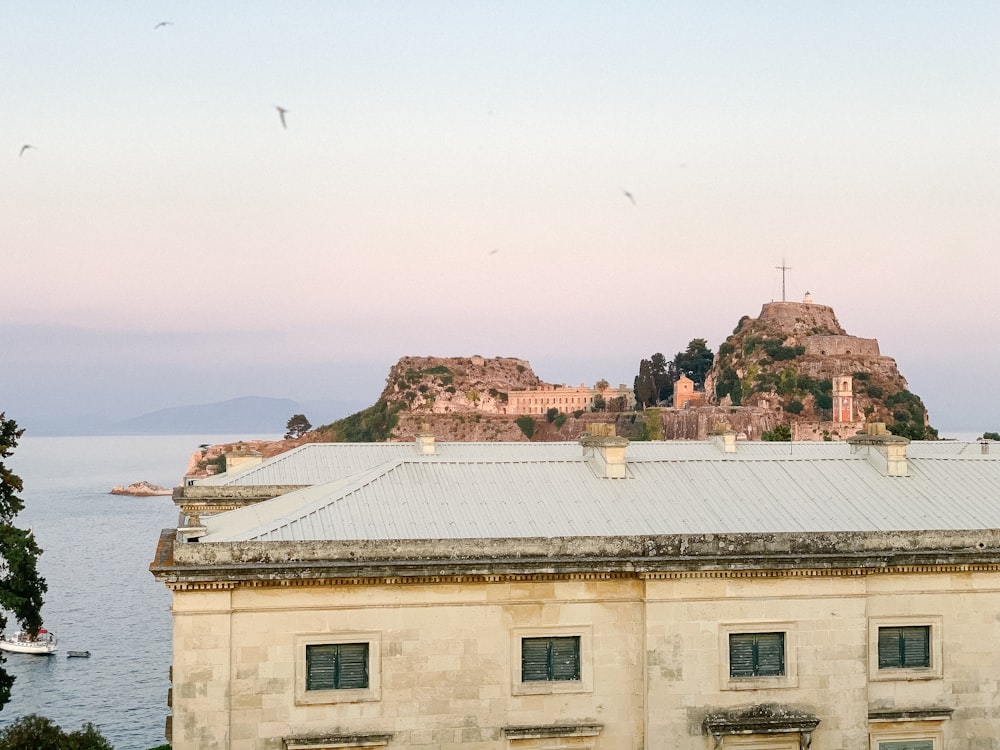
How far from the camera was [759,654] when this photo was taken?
21.7m

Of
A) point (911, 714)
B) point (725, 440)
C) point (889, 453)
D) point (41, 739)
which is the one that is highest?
point (725, 440)

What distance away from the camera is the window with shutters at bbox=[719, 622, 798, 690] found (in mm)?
21438

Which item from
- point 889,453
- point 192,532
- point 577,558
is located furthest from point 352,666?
point 889,453

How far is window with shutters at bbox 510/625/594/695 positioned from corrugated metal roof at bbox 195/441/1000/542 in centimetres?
186

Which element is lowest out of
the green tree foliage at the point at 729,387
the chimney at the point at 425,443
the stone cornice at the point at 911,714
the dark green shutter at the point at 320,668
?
the stone cornice at the point at 911,714

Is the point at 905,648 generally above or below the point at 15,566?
below

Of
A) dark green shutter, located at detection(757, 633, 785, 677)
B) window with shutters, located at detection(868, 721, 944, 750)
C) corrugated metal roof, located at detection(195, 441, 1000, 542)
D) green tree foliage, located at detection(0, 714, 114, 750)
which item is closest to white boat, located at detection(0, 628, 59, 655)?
green tree foliage, located at detection(0, 714, 114, 750)

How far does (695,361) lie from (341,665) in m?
168

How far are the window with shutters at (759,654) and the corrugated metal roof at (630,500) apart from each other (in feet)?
6.45

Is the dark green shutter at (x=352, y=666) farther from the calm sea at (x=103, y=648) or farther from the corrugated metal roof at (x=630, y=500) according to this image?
the calm sea at (x=103, y=648)

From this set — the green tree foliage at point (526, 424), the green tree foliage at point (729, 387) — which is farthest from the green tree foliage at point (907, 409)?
the green tree foliage at point (526, 424)

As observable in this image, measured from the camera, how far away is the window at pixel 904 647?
22.3 meters

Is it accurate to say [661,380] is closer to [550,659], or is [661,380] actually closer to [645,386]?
[645,386]

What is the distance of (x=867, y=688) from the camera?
21875mm
